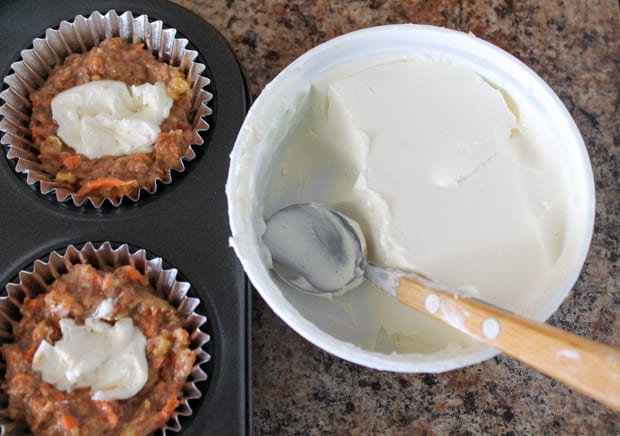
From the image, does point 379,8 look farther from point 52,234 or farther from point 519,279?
point 52,234

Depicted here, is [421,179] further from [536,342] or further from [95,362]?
[95,362]

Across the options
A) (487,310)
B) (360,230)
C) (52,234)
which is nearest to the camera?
(487,310)

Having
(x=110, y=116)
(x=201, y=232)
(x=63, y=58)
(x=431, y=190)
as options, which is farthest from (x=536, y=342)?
(x=63, y=58)

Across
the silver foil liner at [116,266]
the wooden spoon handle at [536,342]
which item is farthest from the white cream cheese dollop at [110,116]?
the wooden spoon handle at [536,342]

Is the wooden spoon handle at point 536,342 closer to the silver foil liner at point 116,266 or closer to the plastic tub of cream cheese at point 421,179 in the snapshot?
the plastic tub of cream cheese at point 421,179

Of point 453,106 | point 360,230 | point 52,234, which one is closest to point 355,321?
point 360,230
